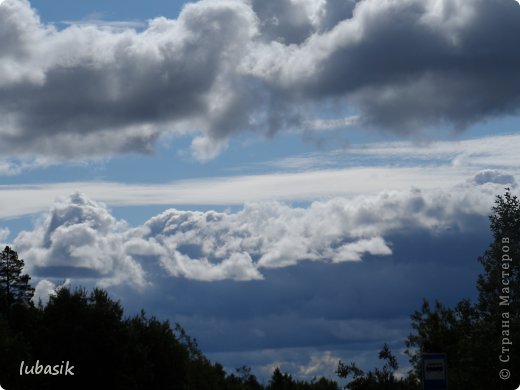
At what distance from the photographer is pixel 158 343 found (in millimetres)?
72250

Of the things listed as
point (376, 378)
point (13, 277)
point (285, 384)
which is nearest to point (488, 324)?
point (376, 378)

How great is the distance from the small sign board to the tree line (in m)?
11.4

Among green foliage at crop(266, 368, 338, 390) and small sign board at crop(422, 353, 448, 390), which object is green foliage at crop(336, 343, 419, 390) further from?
green foliage at crop(266, 368, 338, 390)

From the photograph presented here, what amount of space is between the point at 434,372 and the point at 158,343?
1529 inches

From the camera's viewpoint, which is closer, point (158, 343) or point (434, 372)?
point (434, 372)

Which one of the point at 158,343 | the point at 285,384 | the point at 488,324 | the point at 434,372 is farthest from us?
the point at 285,384

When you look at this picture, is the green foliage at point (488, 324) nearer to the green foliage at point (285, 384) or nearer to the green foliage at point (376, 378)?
the green foliage at point (376, 378)

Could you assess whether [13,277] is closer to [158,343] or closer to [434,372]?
[158,343]

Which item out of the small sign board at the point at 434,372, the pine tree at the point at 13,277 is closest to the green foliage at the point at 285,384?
the pine tree at the point at 13,277

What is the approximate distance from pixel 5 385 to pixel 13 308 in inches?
1208

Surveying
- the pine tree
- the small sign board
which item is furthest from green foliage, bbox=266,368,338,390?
the small sign board

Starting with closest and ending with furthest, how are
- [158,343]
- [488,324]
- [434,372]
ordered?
[434,372], [488,324], [158,343]

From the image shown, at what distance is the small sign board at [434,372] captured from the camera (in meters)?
36.7

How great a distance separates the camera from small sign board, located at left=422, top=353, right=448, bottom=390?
36.7 m
